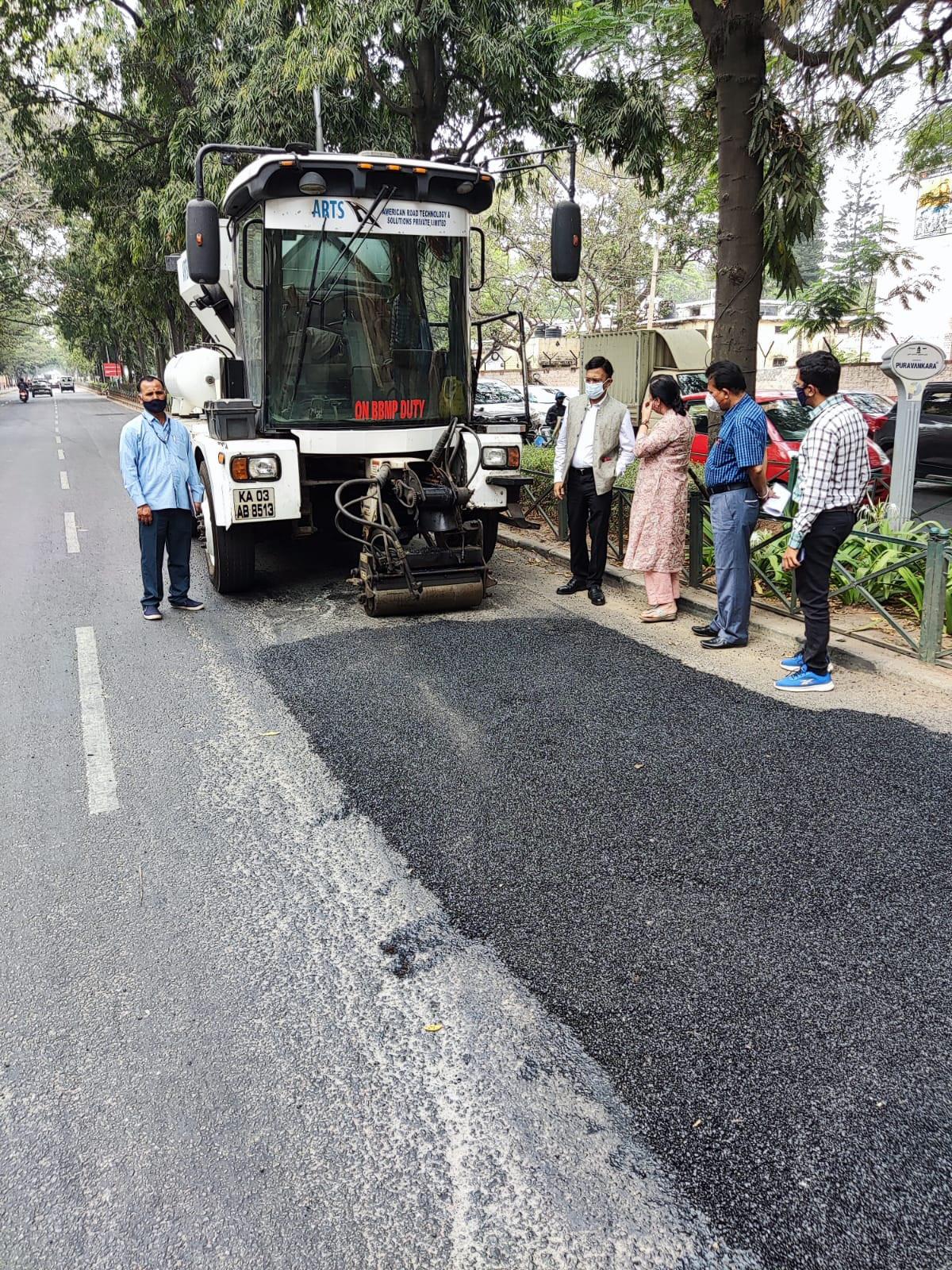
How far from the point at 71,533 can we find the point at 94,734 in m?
7.20

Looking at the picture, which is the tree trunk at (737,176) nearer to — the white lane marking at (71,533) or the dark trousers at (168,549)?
the dark trousers at (168,549)

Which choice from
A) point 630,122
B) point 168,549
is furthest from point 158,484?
point 630,122

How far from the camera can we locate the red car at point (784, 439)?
1159 centimetres

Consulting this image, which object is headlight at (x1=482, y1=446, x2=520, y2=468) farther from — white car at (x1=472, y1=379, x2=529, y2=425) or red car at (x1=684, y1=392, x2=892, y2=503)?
white car at (x1=472, y1=379, x2=529, y2=425)

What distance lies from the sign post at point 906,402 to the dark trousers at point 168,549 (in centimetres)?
560

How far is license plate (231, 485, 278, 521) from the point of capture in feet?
23.2

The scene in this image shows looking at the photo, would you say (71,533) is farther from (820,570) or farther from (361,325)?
(820,570)

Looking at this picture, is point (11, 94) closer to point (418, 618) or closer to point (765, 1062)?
point (418, 618)

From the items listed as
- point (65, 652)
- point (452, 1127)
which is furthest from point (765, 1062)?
point (65, 652)

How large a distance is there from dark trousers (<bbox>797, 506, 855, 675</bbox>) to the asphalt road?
0.52m

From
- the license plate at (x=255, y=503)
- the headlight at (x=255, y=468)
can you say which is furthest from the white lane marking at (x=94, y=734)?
the headlight at (x=255, y=468)

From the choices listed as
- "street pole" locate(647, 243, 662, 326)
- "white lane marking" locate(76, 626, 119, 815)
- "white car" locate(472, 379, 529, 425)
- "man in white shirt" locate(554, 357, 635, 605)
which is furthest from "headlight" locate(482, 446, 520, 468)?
"street pole" locate(647, 243, 662, 326)

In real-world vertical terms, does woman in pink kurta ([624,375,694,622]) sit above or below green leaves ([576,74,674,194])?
below

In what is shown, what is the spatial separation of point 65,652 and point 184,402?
397 cm
